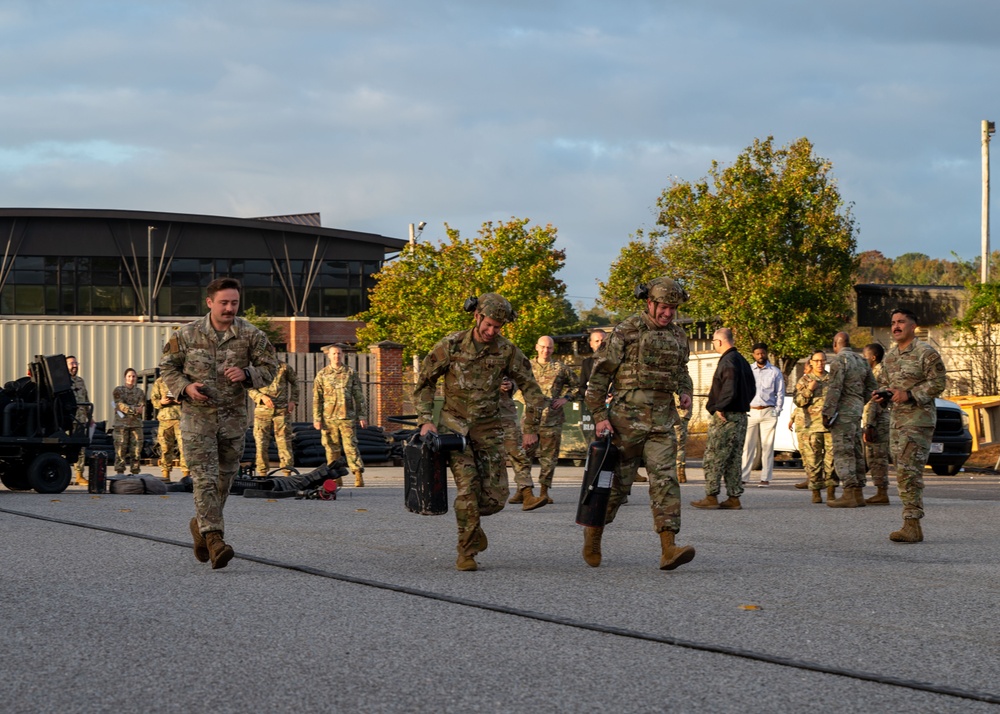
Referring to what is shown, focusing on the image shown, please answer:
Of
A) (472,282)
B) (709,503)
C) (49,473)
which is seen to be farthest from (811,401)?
(472,282)

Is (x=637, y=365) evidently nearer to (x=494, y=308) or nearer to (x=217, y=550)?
(x=494, y=308)

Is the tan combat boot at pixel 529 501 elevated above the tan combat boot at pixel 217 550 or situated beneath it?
situated beneath

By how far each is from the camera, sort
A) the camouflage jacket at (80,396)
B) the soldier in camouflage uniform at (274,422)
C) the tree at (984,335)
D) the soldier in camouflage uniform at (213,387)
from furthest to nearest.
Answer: the tree at (984,335), the camouflage jacket at (80,396), the soldier in camouflage uniform at (274,422), the soldier in camouflage uniform at (213,387)

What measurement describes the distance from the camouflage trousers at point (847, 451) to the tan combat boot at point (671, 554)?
6.21 metres

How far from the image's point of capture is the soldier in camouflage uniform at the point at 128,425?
22516 mm

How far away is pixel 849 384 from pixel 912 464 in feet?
13.1

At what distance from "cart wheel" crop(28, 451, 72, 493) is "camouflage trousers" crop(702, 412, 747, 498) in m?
8.69

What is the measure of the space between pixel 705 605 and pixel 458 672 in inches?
86.8

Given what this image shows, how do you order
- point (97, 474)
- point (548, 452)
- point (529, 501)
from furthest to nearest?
point (97, 474), point (548, 452), point (529, 501)

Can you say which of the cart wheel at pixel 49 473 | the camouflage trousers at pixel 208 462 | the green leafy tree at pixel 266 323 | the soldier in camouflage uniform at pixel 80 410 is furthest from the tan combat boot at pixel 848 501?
the green leafy tree at pixel 266 323

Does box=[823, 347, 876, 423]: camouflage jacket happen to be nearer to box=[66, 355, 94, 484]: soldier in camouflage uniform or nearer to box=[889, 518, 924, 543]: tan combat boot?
box=[889, 518, 924, 543]: tan combat boot

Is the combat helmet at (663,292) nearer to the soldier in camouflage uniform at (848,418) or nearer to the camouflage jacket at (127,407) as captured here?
the soldier in camouflage uniform at (848,418)

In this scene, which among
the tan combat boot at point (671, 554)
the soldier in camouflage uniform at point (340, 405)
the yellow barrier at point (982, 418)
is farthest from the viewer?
the yellow barrier at point (982, 418)

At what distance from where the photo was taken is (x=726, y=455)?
46.1 feet
